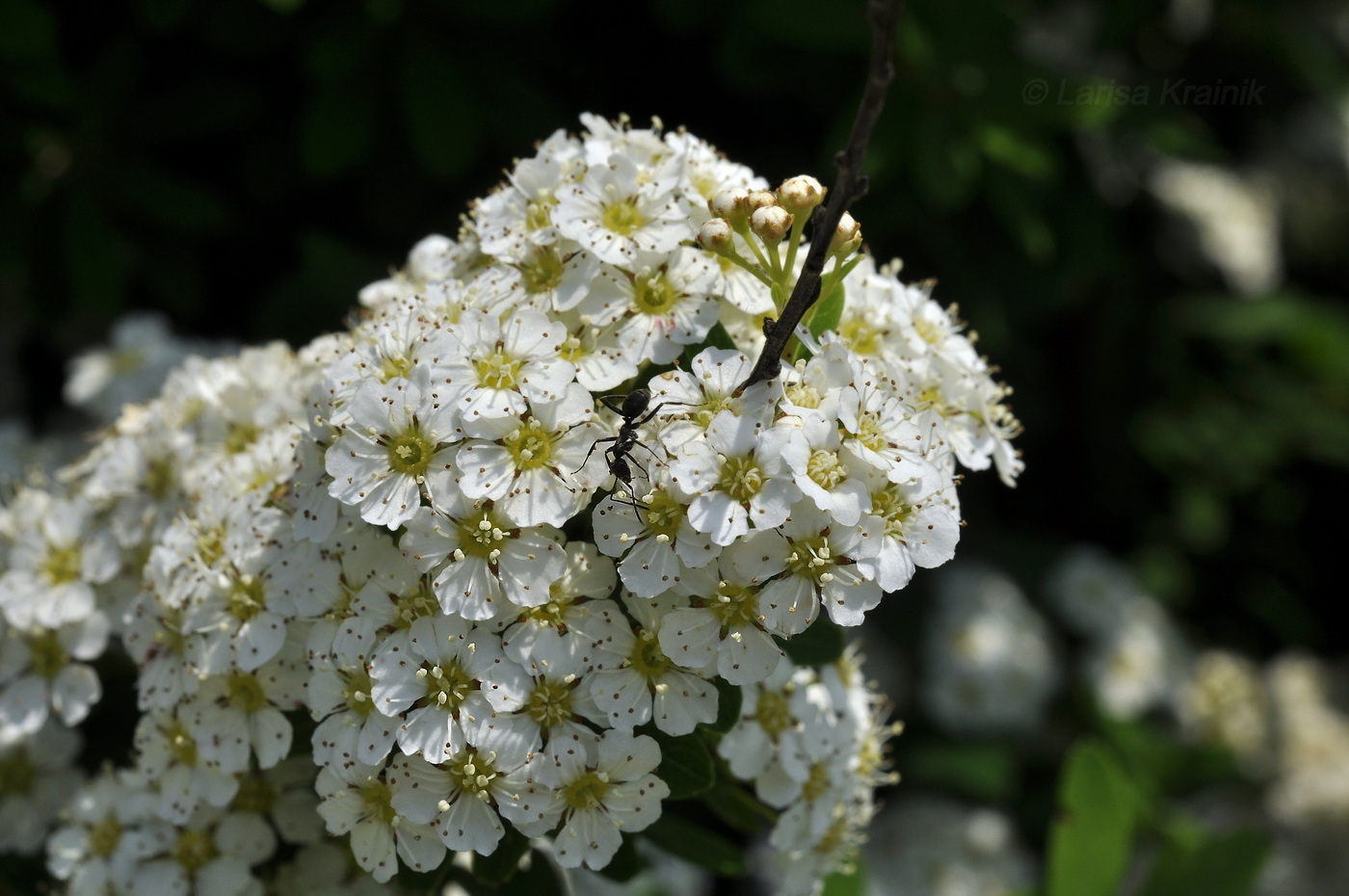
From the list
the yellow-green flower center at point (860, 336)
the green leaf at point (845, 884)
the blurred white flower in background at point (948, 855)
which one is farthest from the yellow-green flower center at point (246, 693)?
the blurred white flower in background at point (948, 855)

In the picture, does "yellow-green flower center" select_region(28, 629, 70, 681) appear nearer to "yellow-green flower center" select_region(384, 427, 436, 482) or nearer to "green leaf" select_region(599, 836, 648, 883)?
"yellow-green flower center" select_region(384, 427, 436, 482)

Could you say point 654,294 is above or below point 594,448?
above

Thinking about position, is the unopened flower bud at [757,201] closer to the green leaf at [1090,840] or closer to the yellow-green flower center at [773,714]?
the yellow-green flower center at [773,714]

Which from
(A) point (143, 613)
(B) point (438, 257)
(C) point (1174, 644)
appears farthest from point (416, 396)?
(C) point (1174, 644)

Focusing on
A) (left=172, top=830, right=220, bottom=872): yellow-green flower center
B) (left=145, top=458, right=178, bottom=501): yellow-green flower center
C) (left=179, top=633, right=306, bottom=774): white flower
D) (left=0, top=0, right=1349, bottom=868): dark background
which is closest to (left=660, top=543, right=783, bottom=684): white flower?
(left=179, top=633, right=306, bottom=774): white flower

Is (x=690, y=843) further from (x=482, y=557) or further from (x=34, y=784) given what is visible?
(x=34, y=784)

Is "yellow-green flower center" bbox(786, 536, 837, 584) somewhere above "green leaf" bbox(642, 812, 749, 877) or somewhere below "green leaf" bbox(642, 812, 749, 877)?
above

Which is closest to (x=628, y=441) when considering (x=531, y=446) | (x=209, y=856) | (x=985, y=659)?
(x=531, y=446)
